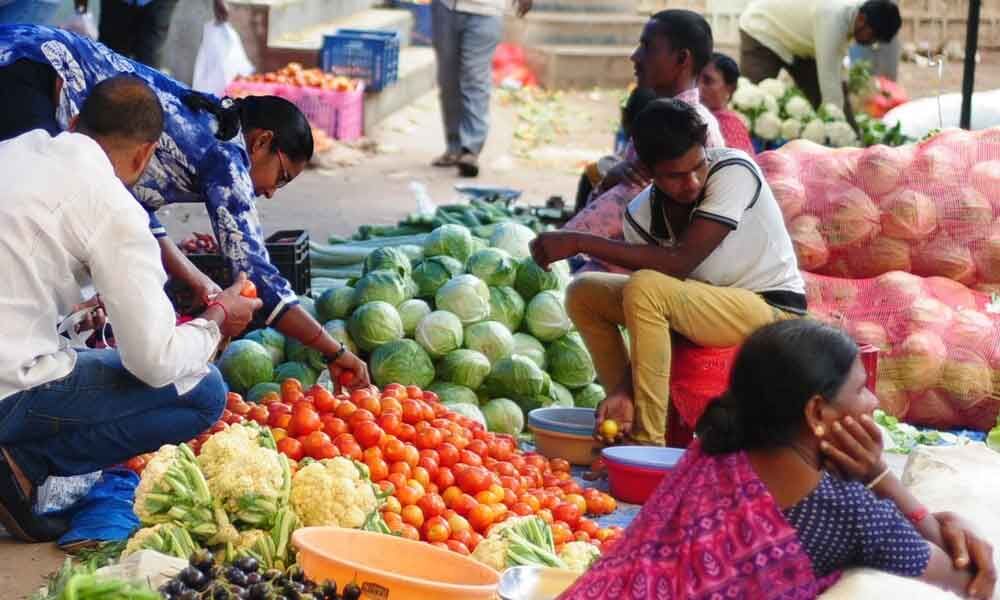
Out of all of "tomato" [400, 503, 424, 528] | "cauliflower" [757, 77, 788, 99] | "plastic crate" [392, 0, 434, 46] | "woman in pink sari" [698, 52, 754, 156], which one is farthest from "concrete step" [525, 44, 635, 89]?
"tomato" [400, 503, 424, 528]

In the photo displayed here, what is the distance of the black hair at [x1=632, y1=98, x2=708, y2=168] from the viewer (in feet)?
15.5

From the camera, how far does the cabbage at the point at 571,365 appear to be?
5793 millimetres

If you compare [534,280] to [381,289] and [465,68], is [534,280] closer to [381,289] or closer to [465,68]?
[381,289]

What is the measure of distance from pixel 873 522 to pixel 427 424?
196cm

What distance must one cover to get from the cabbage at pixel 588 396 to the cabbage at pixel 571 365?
1.1 inches

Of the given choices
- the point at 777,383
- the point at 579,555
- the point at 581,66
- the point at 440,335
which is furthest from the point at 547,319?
the point at 581,66

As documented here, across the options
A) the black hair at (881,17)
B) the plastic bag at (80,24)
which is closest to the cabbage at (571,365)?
the black hair at (881,17)

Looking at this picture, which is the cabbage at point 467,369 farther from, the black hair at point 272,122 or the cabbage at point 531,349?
the black hair at point 272,122

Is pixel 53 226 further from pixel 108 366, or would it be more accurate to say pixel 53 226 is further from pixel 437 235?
pixel 437 235

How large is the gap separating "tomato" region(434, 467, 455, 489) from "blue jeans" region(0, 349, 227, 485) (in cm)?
66

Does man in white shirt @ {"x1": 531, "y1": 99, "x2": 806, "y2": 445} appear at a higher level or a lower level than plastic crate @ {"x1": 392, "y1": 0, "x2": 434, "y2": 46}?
lower

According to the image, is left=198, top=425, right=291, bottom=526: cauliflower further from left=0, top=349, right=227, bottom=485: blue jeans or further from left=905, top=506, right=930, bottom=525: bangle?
left=905, top=506, right=930, bottom=525: bangle

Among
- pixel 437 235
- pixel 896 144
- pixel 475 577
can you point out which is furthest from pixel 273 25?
pixel 475 577

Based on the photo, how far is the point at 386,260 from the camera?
5.96 metres
